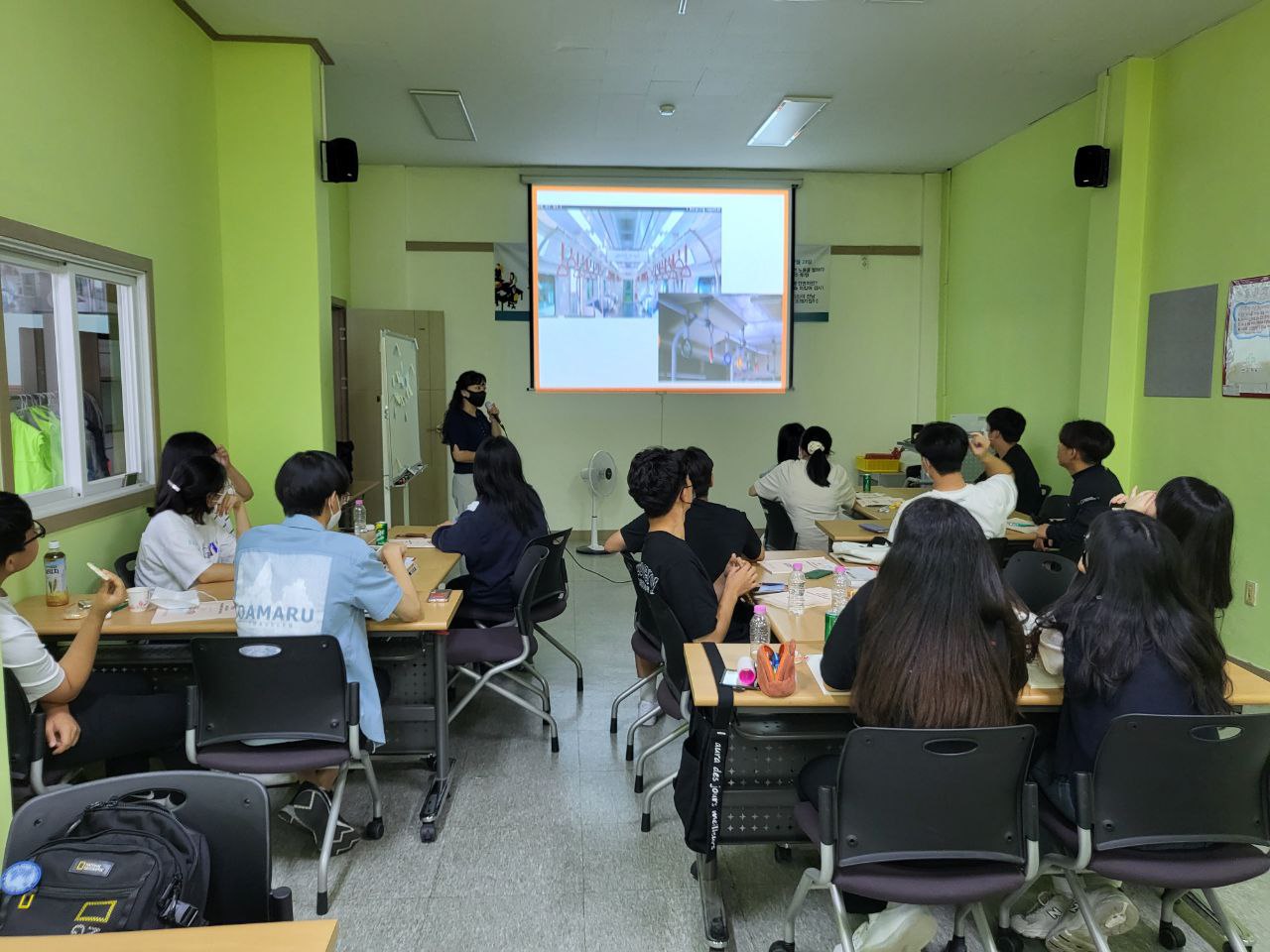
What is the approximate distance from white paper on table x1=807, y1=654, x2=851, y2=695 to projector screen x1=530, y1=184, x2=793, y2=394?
4912 mm

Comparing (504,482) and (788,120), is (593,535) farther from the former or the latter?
(504,482)

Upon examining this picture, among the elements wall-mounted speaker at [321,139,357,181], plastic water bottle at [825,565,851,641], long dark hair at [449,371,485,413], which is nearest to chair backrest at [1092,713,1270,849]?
plastic water bottle at [825,565,851,641]

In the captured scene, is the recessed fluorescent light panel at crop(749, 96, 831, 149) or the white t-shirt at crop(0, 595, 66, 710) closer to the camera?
the white t-shirt at crop(0, 595, 66, 710)

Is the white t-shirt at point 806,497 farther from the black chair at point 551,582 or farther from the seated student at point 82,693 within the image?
the seated student at point 82,693

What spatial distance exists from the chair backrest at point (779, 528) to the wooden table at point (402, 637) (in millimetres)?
2186

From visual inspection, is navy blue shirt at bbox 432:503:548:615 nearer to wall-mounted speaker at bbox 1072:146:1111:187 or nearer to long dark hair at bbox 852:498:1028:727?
long dark hair at bbox 852:498:1028:727

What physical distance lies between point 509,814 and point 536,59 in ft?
13.1

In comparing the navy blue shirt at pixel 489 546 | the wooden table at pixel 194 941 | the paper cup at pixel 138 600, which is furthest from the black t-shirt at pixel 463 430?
the wooden table at pixel 194 941

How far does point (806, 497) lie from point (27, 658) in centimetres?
362

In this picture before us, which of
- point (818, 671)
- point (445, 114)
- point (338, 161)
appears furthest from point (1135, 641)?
point (445, 114)

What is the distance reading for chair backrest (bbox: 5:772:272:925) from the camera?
1.52 metres

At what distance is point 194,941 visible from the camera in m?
1.25

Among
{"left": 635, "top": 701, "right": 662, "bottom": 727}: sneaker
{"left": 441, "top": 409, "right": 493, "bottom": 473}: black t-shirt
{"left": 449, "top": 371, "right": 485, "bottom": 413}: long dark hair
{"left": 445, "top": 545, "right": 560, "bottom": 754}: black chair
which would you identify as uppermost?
{"left": 449, "top": 371, "right": 485, "bottom": 413}: long dark hair

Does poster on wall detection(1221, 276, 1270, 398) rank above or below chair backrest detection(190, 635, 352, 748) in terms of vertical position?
above
